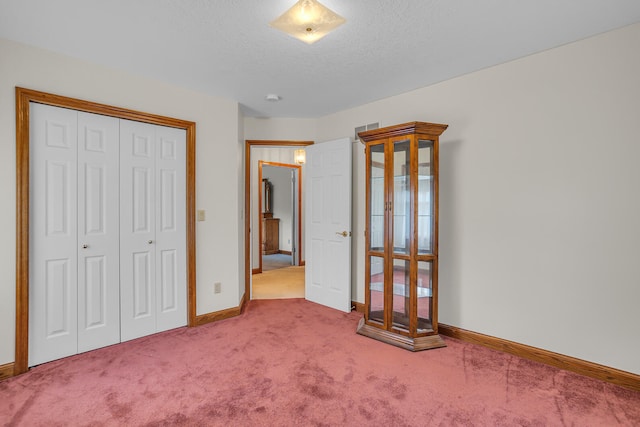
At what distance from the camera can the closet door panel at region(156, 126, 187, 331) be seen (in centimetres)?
318

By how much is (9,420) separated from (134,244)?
1.47 meters

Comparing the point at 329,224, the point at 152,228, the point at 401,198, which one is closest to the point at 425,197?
the point at 401,198

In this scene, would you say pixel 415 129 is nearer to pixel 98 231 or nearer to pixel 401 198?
pixel 401 198

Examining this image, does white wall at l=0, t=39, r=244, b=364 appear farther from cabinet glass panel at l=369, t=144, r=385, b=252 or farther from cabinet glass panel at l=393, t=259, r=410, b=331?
cabinet glass panel at l=393, t=259, r=410, b=331

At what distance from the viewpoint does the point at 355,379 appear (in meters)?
2.32

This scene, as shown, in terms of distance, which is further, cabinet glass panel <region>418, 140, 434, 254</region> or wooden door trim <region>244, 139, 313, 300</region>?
wooden door trim <region>244, 139, 313, 300</region>

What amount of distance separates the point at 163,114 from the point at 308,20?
194 centimetres

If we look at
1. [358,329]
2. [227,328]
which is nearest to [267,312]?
[227,328]

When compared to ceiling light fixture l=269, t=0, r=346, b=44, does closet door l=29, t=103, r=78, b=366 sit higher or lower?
lower

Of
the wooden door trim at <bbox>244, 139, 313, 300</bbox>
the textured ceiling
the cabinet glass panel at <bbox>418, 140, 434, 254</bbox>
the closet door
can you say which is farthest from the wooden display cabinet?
the closet door

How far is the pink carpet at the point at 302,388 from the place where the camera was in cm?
190

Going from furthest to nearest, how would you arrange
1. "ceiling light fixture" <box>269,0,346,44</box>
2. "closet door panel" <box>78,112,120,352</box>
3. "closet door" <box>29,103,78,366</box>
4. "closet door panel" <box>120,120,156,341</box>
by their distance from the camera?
1. "closet door panel" <box>120,120,156,341</box>
2. "closet door panel" <box>78,112,120,352</box>
3. "closet door" <box>29,103,78,366</box>
4. "ceiling light fixture" <box>269,0,346,44</box>

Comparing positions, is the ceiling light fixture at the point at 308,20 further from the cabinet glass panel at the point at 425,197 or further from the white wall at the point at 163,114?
the white wall at the point at 163,114

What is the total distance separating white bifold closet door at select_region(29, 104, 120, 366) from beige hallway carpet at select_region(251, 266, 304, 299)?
205cm
